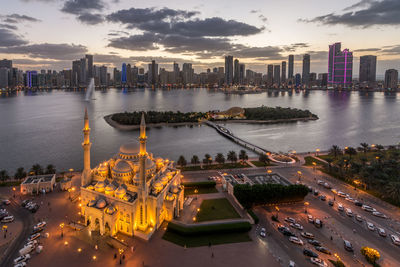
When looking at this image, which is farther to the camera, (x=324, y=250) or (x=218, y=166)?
(x=218, y=166)

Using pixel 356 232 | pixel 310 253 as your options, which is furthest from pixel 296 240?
pixel 356 232

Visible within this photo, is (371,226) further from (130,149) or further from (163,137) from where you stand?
(163,137)

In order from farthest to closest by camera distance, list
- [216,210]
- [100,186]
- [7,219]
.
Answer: [216,210], [100,186], [7,219]

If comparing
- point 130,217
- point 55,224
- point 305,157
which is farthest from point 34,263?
point 305,157

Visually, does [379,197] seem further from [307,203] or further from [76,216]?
[76,216]

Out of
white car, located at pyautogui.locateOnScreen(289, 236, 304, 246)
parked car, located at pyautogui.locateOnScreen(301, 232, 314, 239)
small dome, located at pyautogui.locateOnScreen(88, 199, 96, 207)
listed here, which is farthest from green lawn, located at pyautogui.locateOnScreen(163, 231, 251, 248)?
small dome, located at pyautogui.locateOnScreen(88, 199, 96, 207)

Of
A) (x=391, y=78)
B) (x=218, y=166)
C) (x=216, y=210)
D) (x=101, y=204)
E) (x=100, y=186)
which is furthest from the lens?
(x=391, y=78)

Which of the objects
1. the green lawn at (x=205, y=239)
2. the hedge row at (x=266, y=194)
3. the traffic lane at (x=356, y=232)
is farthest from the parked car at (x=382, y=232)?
the green lawn at (x=205, y=239)
